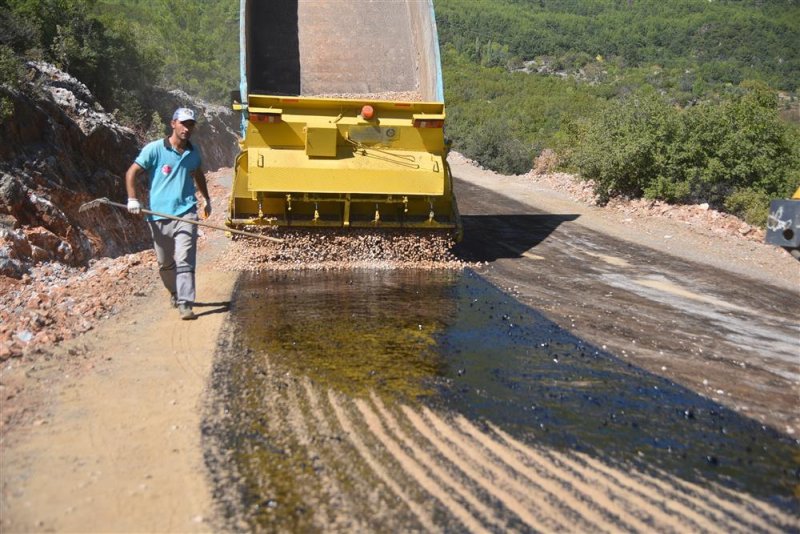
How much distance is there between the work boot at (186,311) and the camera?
260 inches

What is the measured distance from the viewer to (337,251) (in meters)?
8.80

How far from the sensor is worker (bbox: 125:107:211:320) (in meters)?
6.75

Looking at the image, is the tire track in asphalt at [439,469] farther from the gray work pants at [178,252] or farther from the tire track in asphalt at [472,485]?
the gray work pants at [178,252]

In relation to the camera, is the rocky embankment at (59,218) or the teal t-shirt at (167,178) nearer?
the rocky embankment at (59,218)

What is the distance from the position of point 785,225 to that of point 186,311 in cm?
473

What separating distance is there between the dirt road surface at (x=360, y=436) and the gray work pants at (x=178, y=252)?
0.27m

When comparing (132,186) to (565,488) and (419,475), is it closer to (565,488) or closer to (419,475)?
(419,475)

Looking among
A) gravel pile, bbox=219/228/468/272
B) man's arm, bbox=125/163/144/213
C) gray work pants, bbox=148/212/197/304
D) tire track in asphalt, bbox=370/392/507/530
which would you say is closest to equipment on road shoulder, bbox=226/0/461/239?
gravel pile, bbox=219/228/468/272

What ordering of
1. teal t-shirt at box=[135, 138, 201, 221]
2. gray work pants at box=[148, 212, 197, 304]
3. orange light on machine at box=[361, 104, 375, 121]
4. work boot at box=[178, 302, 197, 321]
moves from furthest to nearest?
orange light on machine at box=[361, 104, 375, 121] < teal t-shirt at box=[135, 138, 201, 221] < gray work pants at box=[148, 212, 197, 304] < work boot at box=[178, 302, 197, 321]

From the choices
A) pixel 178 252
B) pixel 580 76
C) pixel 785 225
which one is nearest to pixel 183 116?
pixel 178 252

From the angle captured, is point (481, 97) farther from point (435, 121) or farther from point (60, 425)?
point (60, 425)

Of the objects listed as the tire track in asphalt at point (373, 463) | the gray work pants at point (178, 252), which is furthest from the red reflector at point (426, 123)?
the tire track in asphalt at point (373, 463)

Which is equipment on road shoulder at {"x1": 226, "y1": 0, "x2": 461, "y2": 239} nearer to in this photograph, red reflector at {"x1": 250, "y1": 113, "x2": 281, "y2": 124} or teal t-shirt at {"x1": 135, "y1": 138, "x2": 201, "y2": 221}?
red reflector at {"x1": 250, "y1": 113, "x2": 281, "y2": 124}

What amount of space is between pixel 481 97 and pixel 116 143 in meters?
32.2
